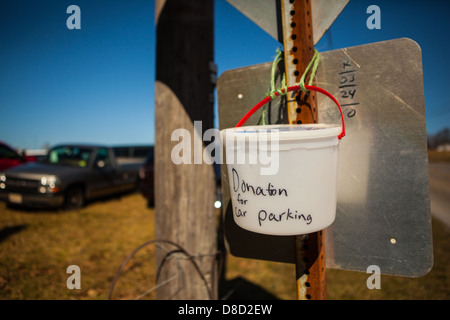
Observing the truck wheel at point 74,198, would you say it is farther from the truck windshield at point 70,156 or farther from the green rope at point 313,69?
the green rope at point 313,69

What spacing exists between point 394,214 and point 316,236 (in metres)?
0.31

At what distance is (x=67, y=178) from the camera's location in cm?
594

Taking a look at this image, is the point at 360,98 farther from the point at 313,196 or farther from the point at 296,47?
the point at 313,196

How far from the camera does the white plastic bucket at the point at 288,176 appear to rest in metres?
0.80

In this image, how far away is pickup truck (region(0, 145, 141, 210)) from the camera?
18.4ft

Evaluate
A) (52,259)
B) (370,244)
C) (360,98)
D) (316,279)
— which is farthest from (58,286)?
(360,98)

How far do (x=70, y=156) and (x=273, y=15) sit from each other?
23.3 ft

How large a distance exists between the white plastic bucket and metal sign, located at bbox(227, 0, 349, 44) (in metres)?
0.49

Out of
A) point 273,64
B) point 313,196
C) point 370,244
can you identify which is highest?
point 273,64

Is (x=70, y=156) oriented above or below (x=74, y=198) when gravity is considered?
above

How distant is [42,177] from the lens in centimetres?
564
